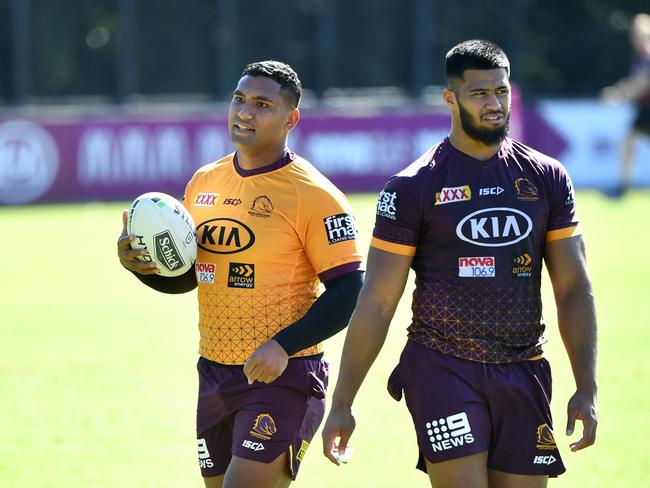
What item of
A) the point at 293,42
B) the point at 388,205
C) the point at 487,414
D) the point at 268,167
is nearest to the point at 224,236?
the point at 268,167

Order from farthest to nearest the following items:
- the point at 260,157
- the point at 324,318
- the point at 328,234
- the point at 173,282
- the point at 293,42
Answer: the point at 293,42
the point at 173,282
the point at 260,157
the point at 328,234
the point at 324,318

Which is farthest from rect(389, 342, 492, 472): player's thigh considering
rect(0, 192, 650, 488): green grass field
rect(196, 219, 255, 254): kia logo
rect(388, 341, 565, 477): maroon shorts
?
rect(0, 192, 650, 488): green grass field

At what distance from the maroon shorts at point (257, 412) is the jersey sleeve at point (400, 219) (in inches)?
32.8

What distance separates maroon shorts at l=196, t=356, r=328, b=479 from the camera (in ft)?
17.5

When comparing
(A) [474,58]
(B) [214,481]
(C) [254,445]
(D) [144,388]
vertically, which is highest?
(A) [474,58]

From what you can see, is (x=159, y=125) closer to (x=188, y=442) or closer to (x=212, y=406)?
(x=188, y=442)

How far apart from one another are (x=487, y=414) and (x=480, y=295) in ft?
1.57

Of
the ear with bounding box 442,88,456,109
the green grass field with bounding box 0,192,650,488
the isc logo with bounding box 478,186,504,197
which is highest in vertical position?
the ear with bounding box 442,88,456,109

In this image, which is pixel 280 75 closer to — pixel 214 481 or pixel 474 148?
pixel 474 148

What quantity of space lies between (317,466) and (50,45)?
19.0m

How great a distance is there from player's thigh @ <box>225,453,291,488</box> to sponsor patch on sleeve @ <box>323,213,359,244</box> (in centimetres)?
97

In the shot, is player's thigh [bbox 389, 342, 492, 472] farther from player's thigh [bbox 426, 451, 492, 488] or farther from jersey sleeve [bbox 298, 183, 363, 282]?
jersey sleeve [bbox 298, 183, 363, 282]

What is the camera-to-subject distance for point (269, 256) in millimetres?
5508

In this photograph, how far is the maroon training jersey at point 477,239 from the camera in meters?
4.99
